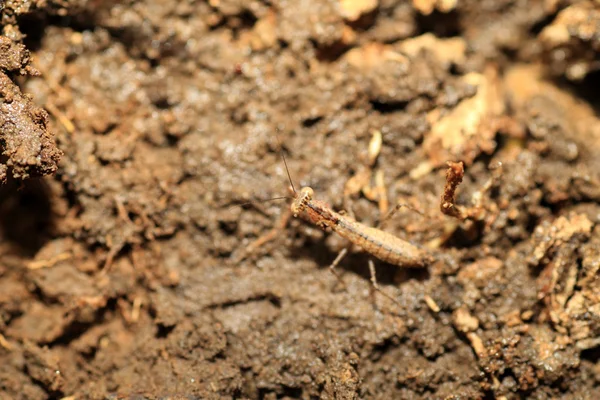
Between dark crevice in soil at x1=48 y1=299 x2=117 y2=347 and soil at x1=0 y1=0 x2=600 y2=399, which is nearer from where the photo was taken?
soil at x1=0 y1=0 x2=600 y2=399

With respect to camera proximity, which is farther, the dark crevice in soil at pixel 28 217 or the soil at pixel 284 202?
the dark crevice in soil at pixel 28 217

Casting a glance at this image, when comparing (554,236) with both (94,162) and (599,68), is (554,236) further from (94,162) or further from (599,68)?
(94,162)

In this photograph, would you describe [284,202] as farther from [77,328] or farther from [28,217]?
[28,217]

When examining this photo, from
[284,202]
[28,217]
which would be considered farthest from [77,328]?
[284,202]

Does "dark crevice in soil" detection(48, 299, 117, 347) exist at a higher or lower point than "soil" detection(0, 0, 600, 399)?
lower

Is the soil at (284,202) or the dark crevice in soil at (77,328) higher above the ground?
the soil at (284,202)

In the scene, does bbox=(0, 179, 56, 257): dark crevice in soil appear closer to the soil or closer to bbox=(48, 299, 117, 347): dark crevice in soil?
the soil

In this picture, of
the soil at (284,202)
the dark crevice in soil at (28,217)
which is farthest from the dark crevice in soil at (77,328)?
the dark crevice in soil at (28,217)

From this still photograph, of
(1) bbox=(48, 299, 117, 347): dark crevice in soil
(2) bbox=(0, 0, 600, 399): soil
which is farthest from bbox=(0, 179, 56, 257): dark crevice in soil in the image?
(1) bbox=(48, 299, 117, 347): dark crevice in soil

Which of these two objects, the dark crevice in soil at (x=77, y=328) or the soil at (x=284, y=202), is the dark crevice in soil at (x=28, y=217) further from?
the dark crevice in soil at (x=77, y=328)
